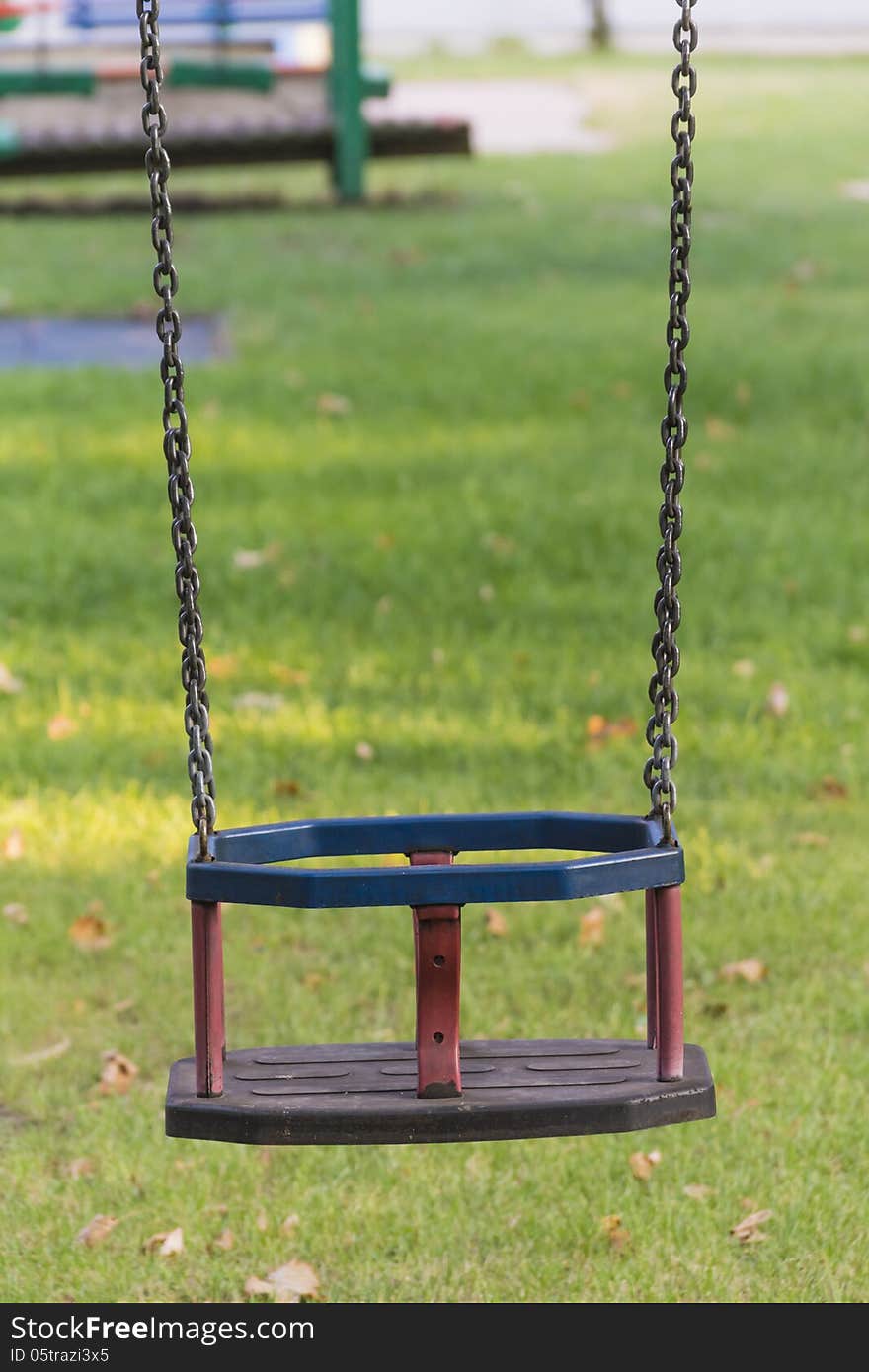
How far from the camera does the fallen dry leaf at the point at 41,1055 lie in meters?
3.57

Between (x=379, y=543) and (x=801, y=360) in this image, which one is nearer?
(x=379, y=543)

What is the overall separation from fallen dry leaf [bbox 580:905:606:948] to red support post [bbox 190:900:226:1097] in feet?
5.31

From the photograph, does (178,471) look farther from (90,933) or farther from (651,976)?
(90,933)

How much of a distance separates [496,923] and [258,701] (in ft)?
4.45

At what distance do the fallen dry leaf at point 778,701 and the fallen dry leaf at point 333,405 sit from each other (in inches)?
128

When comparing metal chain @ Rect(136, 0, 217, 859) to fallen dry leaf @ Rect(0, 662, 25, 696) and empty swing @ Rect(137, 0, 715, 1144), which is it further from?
fallen dry leaf @ Rect(0, 662, 25, 696)

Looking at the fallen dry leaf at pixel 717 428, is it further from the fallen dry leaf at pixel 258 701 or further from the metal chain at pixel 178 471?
the metal chain at pixel 178 471

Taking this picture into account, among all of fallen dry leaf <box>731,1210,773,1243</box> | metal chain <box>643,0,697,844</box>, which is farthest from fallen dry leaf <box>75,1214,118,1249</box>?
metal chain <box>643,0,697,844</box>

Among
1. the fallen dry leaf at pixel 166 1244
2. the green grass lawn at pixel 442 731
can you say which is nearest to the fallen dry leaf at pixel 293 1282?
the green grass lawn at pixel 442 731

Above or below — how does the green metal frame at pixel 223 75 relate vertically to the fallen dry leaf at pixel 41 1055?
above
